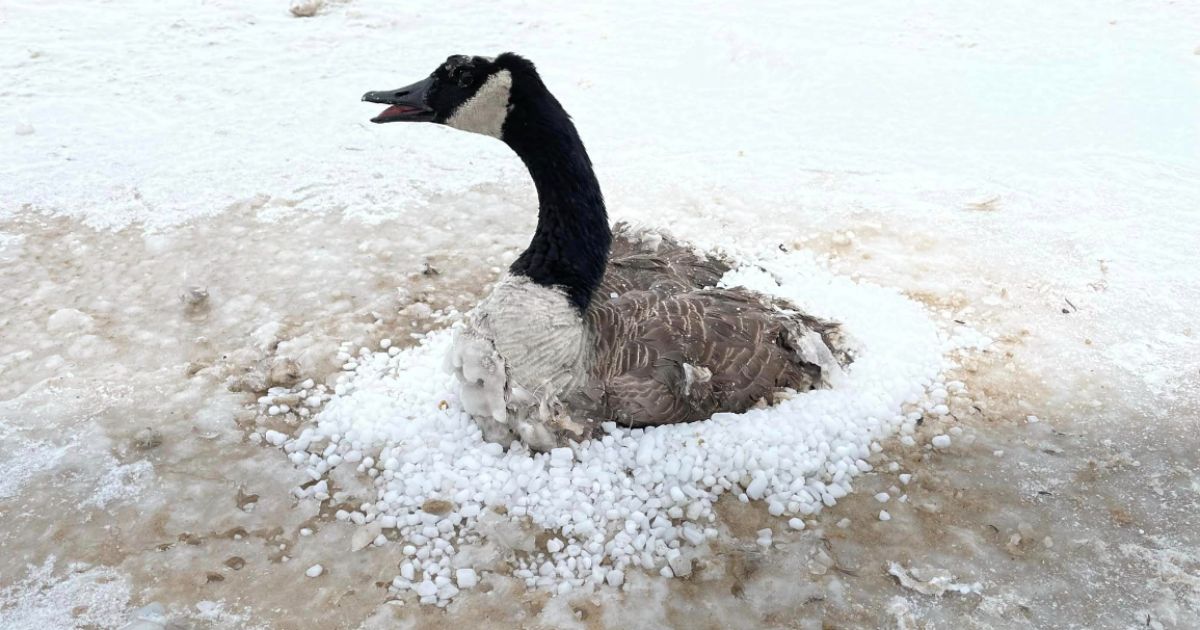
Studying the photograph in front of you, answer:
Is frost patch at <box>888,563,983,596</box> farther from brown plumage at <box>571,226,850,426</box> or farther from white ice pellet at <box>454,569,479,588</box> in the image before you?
white ice pellet at <box>454,569,479,588</box>

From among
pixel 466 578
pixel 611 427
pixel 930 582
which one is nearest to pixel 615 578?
pixel 466 578

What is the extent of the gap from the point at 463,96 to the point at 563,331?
4.04ft

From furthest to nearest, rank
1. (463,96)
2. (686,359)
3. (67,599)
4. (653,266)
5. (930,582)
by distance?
(653,266), (686,359), (463,96), (930,582), (67,599)

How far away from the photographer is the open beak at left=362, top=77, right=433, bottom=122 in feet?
12.4

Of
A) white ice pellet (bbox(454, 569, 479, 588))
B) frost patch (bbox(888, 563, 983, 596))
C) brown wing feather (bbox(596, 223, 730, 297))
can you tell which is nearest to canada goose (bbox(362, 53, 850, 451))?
brown wing feather (bbox(596, 223, 730, 297))

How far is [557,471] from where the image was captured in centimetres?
384

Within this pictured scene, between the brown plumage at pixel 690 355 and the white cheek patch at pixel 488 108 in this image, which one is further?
the brown plumage at pixel 690 355

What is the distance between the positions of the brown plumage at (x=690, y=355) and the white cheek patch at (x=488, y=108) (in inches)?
43.0

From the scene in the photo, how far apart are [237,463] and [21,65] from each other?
7541 millimetres

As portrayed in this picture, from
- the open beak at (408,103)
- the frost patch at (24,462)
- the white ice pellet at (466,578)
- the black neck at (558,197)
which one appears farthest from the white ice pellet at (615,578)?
the frost patch at (24,462)

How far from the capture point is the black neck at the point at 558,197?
374 cm

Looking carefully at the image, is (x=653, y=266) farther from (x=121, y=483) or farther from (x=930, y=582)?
(x=121, y=483)

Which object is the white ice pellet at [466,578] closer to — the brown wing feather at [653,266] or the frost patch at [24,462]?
the brown wing feather at [653,266]

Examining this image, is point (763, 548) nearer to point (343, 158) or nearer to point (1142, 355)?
point (1142, 355)
